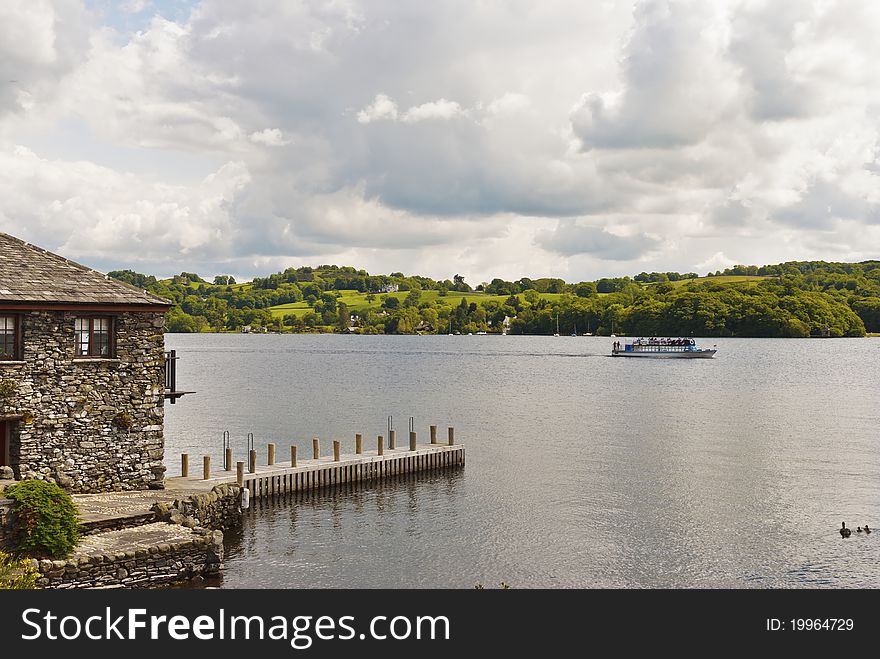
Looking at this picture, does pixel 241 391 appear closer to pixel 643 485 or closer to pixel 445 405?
pixel 445 405

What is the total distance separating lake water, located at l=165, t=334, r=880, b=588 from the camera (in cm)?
2630

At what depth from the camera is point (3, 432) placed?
83.6 ft

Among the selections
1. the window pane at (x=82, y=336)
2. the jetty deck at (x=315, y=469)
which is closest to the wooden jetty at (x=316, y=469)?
the jetty deck at (x=315, y=469)

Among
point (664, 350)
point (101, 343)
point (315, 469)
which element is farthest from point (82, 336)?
point (664, 350)

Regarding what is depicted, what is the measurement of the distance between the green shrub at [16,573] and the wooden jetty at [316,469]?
29.5 feet

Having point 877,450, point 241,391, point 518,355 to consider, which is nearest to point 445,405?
point 241,391

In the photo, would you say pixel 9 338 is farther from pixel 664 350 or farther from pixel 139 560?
pixel 664 350

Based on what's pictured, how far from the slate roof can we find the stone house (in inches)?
1.1

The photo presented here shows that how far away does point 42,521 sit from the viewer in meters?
21.1

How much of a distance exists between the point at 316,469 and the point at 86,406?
11853 mm

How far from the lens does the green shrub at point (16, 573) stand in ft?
56.0

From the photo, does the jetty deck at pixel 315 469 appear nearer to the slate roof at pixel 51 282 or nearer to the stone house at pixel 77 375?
the stone house at pixel 77 375

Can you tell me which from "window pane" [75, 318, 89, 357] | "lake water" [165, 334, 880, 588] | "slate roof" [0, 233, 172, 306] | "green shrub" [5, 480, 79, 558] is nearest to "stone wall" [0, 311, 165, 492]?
"window pane" [75, 318, 89, 357]
